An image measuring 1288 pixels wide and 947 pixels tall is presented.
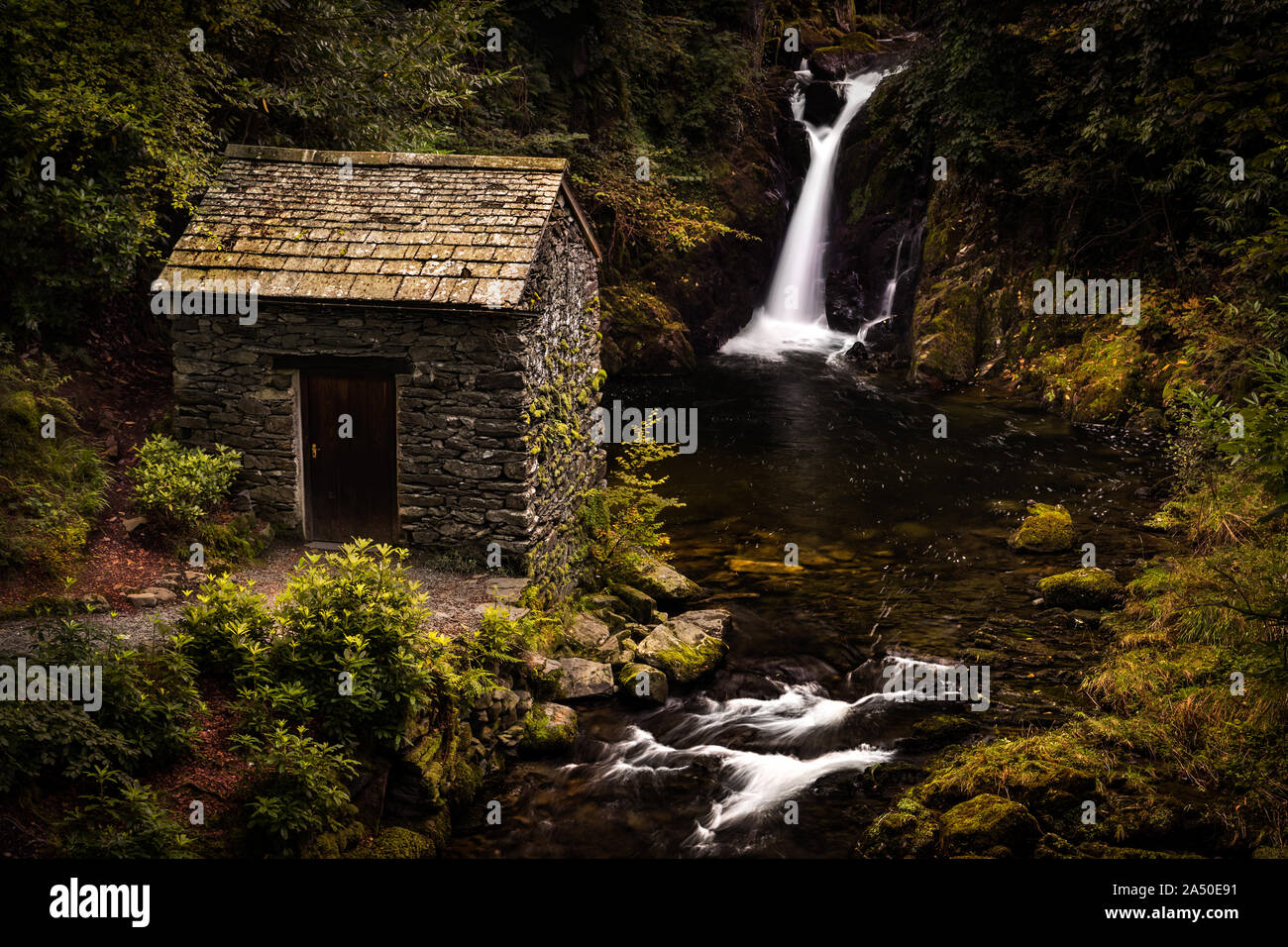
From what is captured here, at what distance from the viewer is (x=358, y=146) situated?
534 inches

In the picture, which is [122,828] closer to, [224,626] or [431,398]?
[224,626]

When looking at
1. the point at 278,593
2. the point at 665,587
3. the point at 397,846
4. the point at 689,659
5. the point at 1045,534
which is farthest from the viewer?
the point at 1045,534

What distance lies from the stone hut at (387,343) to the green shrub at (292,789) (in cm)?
361

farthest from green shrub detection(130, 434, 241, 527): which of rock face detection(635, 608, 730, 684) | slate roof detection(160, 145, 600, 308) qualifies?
rock face detection(635, 608, 730, 684)

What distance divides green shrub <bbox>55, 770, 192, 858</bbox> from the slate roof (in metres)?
5.19

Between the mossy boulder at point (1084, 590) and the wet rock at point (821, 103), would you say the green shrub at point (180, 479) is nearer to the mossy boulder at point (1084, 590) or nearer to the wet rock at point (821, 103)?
the mossy boulder at point (1084, 590)

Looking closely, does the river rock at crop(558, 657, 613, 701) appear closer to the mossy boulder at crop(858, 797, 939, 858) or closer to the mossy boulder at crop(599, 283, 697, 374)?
the mossy boulder at crop(858, 797, 939, 858)

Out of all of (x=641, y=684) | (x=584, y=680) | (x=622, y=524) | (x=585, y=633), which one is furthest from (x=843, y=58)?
(x=584, y=680)

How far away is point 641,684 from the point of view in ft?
29.5

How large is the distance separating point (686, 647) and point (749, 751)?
5.17ft
